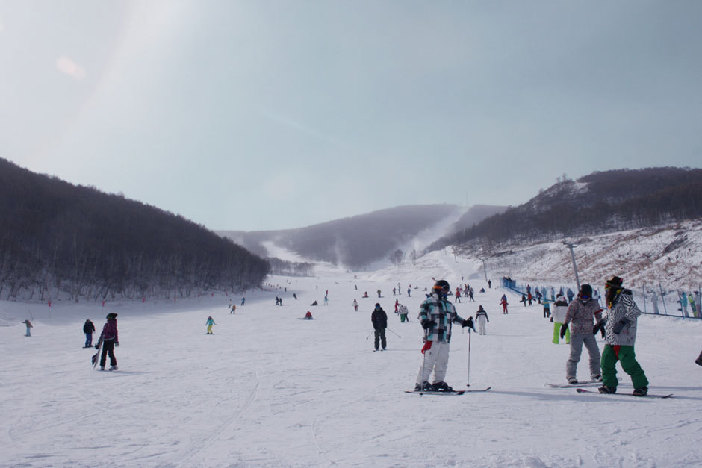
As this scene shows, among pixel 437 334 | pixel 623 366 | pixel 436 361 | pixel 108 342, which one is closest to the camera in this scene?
pixel 623 366

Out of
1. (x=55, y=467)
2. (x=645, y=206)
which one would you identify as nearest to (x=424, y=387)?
(x=55, y=467)

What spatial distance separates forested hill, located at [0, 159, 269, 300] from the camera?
211 ft

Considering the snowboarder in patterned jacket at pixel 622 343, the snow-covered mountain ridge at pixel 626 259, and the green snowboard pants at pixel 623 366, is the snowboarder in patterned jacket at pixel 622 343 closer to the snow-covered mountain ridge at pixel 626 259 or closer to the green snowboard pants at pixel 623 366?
the green snowboard pants at pixel 623 366

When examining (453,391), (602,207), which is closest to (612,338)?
(453,391)

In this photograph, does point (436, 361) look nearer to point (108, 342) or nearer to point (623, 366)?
point (623, 366)

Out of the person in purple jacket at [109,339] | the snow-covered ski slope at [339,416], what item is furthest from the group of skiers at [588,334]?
the person in purple jacket at [109,339]

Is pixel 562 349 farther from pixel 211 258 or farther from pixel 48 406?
pixel 211 258

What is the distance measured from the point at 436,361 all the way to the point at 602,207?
148 m

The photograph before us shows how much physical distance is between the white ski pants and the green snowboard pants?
2506mm

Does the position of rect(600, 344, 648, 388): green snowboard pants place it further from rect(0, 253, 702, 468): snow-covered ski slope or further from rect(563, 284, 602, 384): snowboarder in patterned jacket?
rect(563, 284, 602, 384): snowboarder in patterned jacket

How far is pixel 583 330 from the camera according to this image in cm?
754

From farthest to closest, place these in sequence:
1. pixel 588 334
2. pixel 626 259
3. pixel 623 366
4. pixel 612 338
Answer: pixel 626 259 < pixel 588 334 < pixel 612 338 < pixel 623 366

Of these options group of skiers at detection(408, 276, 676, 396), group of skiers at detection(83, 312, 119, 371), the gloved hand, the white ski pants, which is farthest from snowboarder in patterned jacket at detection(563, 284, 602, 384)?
group of skiers at detection(83, 312, 119, 371)

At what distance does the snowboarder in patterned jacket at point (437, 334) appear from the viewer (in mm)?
6875
